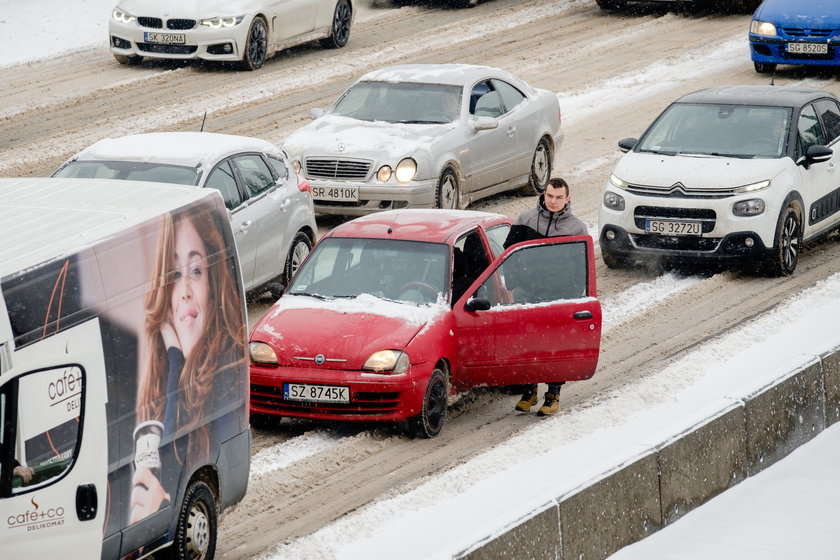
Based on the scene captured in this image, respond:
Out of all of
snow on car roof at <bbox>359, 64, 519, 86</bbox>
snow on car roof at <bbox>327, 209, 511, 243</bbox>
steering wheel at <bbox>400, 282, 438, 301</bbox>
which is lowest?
steering wheel at <bbox>400, 282, 438, 301</bbox>

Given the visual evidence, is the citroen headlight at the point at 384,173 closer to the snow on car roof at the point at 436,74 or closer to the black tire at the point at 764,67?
the snow on car roof at the point at 436,74

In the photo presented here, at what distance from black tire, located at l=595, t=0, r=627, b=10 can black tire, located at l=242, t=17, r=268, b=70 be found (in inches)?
323

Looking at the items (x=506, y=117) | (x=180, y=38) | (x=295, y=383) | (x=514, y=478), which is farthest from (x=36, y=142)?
(x=514, y=478)

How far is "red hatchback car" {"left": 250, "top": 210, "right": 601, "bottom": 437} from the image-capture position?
36.6ft

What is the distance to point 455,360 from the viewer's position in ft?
38.5

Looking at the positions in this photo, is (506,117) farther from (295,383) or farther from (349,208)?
(295,383)

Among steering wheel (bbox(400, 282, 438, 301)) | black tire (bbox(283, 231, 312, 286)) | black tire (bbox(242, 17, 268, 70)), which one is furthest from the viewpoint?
black tire (bbox(242, 17, 268, 70))

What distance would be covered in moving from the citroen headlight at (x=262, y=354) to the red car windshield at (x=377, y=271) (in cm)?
81

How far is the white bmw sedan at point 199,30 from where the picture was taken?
24047 mm

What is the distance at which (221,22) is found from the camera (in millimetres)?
24234

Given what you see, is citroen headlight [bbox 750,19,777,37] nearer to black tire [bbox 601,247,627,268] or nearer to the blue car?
the blue car

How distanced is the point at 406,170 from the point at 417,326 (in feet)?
18.9

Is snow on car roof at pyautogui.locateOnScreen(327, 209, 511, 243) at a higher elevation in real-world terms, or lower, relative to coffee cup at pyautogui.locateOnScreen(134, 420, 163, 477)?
lower

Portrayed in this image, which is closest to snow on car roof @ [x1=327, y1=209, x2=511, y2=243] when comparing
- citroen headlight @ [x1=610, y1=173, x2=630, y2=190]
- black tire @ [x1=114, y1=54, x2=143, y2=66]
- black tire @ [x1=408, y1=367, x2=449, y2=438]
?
black tire @ [x1=408, y1=367, x2=449, y2=438]
